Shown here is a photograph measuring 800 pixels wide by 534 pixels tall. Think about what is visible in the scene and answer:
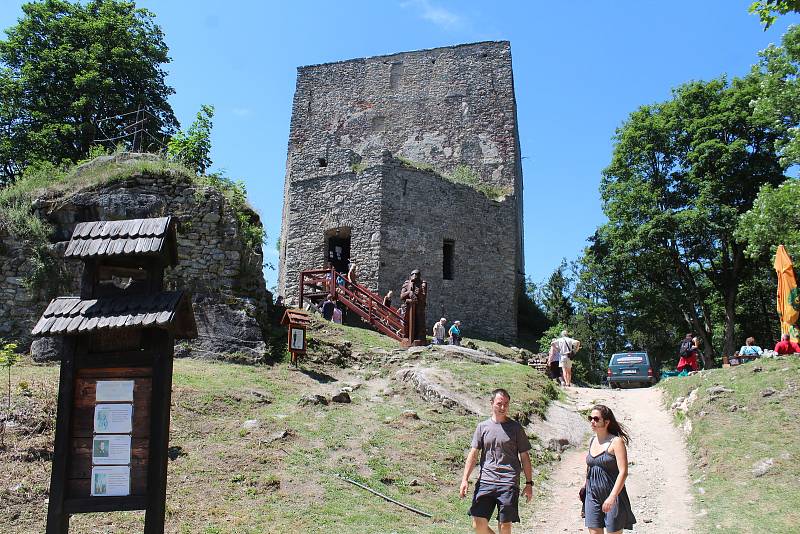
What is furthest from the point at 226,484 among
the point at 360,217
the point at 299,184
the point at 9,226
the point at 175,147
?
the point at 299,184

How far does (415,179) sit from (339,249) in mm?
3647

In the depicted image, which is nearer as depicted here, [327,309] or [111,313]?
[111,313]

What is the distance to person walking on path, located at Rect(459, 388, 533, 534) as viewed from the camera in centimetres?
596

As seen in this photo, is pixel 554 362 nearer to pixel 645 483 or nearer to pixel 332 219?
pixel 645 483

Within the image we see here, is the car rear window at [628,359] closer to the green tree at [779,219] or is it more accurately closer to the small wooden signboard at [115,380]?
the green tree at [779,219]

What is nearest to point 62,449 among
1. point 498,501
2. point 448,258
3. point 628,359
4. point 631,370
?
point 498,501

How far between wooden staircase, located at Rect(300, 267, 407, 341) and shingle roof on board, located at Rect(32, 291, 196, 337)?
1204 cm

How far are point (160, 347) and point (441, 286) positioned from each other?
18.4 meters

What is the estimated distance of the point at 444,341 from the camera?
760 inches

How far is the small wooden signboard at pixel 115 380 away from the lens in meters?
5.52

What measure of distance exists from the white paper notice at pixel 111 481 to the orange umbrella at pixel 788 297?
13.0 metres

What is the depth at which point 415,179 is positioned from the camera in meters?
24.2

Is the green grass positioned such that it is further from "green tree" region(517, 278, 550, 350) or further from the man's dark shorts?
"green tree" region(517, 278, 550, 350)

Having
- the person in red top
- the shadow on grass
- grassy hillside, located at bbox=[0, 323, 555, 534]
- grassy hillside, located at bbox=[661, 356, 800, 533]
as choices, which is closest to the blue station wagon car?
the person in red top
